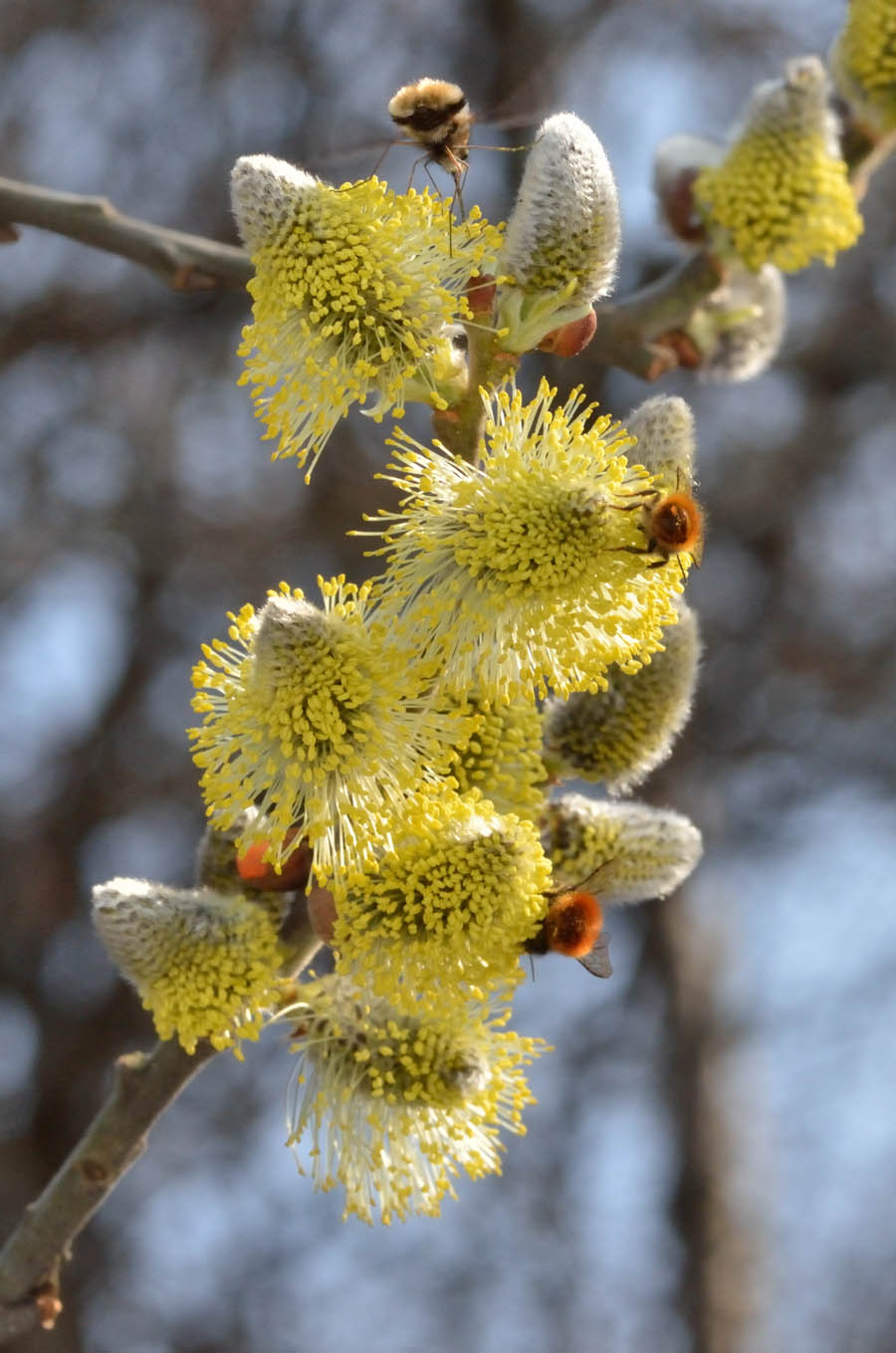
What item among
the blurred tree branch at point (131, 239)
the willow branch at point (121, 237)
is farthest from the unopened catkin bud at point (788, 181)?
the willow branch at point (121, 237)

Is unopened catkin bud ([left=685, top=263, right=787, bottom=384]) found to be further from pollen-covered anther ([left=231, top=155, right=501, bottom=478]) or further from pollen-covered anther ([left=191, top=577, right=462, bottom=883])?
pollen-covered anther ([left=191, top=577, right=462, bottom=883])

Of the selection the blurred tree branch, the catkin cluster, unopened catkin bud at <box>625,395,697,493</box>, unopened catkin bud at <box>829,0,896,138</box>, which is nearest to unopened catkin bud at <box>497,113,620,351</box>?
the catkin cluster

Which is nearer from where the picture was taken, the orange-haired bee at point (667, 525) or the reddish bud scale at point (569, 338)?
the orange-haired bee at point (667, 525)

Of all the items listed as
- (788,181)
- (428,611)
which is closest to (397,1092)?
(428,611)

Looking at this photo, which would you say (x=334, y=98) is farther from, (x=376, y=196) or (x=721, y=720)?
(x=376, y=196)

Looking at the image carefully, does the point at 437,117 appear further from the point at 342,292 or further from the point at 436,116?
the point at 342,292

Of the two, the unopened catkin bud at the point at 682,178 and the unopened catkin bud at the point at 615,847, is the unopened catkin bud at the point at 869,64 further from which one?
the unopened catkin bud at the point at 615,847
